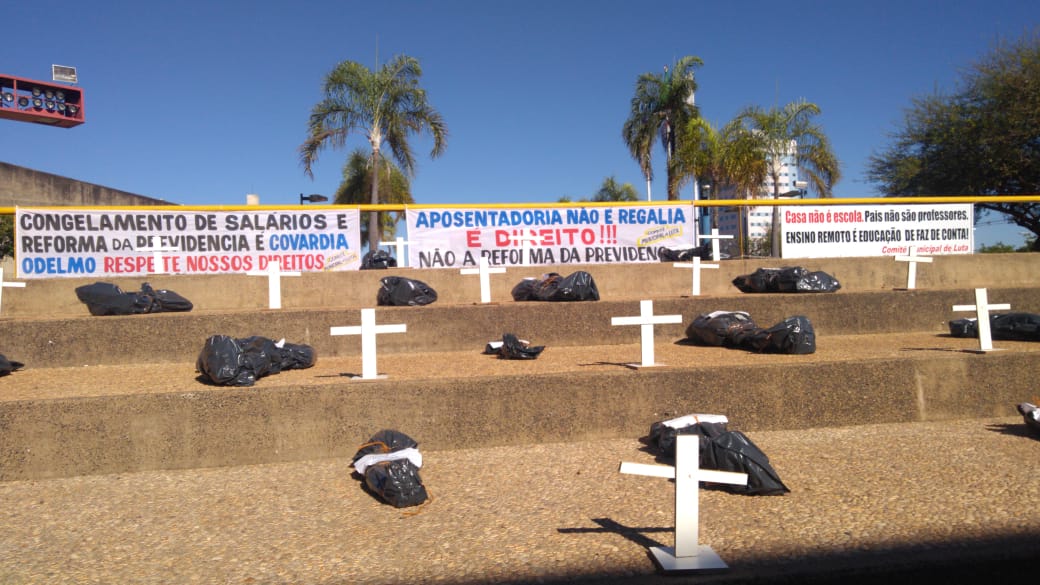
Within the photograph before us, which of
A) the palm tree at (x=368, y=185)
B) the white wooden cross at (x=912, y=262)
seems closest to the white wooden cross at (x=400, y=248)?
the white wooden cross at (x=912, y=262)

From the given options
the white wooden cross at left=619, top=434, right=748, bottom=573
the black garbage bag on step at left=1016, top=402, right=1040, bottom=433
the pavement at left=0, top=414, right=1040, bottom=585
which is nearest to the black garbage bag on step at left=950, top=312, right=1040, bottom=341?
the black garbage bag on step at left=1016, top=402, right=1040, bottom=433

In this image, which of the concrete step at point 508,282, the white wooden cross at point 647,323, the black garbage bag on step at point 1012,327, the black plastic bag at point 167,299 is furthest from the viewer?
the concrete step at point 508,282

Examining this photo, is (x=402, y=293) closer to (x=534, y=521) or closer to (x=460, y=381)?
(x=460, y=381)

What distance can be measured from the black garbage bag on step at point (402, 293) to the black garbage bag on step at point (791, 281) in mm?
4550

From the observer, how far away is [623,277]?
11117 mm

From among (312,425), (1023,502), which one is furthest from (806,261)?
(312,425)

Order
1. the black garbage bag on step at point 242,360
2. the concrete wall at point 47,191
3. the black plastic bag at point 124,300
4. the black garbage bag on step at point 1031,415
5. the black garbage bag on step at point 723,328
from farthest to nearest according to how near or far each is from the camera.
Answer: the concrete wall at point 47,191, the black plastic bag at point 124,300, the black garbage bag on step at point 723,328, the black garbage bag on step at point 242,360, the black garbage bag on step at point 1031,415

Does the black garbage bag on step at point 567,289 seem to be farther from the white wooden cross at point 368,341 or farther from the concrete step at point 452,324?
the white wooden cross at point 368,341

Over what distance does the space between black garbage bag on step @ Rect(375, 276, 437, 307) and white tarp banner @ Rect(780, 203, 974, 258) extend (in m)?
6.21

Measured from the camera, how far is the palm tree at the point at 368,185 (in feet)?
83.0

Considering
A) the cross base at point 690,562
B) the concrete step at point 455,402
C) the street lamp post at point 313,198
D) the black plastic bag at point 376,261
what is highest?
the street lamp post at point 313,198

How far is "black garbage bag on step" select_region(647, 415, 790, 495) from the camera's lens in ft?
16.7

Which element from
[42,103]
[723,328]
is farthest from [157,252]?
[42,103]

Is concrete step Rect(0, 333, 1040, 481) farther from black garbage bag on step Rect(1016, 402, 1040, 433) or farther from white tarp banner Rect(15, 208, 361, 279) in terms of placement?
white tarp banner Rect(15, 208, 361, 279)
